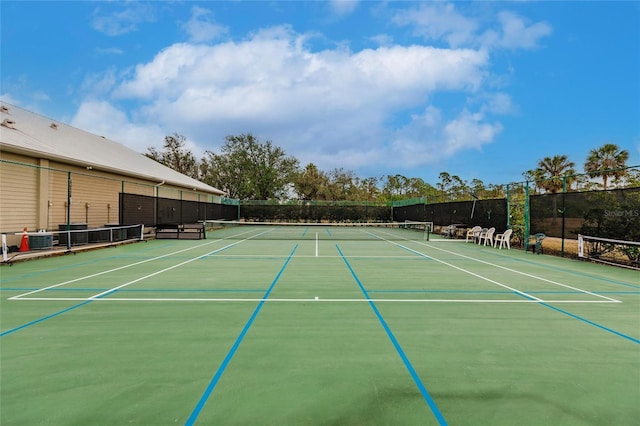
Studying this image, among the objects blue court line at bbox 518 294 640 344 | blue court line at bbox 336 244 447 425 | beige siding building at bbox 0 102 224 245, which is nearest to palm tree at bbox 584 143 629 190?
blue court line at bbox 518 294 640 344

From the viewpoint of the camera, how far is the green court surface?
→ 2.65 m

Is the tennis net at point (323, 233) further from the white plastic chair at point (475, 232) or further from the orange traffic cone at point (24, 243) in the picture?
the orange traffic cone at point (24, 243)

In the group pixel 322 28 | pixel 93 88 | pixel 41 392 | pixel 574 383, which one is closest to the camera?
pixel 41 392

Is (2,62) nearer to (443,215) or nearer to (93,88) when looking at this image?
(93,88)

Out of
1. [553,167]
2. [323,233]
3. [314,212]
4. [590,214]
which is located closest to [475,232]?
[590,214]

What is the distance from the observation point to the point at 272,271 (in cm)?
847

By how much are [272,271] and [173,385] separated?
Answer: 5.49m

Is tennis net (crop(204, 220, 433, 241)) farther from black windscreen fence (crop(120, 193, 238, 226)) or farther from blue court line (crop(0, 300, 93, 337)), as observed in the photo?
blue court line (crop(0, 300, 93, 337))

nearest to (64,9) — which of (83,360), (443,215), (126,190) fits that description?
(126,190)

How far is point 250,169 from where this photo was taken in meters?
48.0

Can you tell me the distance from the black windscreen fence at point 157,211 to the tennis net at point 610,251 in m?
17.9

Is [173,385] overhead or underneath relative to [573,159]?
underneath

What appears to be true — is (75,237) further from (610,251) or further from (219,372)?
(610,251)

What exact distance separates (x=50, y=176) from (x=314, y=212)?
2552 centimetres
